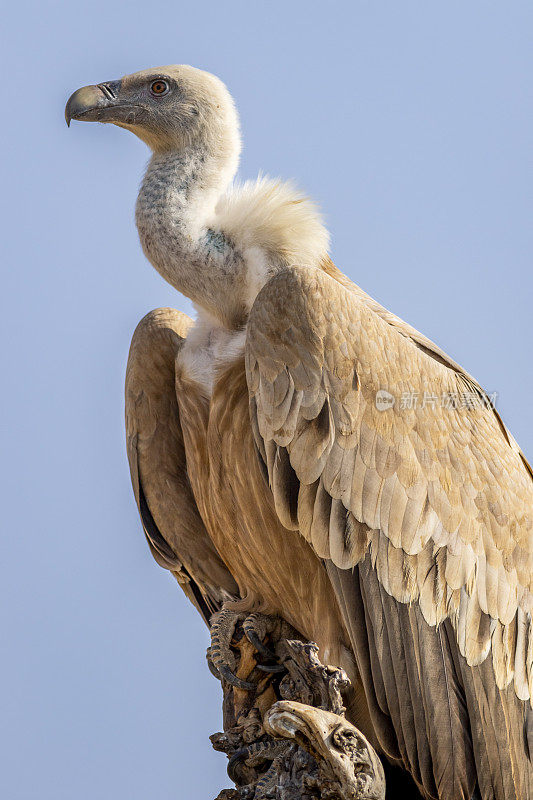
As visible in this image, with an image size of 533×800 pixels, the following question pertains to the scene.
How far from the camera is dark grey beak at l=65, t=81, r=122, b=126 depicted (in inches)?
208

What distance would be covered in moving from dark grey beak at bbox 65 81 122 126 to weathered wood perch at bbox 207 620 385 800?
2480 mm

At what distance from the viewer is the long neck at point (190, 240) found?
16.0 feet

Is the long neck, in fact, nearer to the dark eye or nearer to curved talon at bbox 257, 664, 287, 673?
the dark eye

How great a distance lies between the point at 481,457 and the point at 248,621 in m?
1.25

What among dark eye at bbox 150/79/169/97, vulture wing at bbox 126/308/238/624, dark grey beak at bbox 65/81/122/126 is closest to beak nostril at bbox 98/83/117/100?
dark grey beak at bbox 65/81/122/126

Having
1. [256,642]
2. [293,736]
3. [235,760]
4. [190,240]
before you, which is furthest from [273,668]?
[190,240]

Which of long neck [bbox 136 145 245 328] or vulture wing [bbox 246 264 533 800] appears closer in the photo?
vulture wing [bbox 246 264 533 800]

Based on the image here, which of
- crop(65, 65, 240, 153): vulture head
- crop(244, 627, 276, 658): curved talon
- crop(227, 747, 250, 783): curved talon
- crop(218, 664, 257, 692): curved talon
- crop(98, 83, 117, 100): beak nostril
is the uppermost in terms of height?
crop(98, 83, 117, 100): beak nostril

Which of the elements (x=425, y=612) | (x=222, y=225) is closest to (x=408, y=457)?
(x=425, y=612)

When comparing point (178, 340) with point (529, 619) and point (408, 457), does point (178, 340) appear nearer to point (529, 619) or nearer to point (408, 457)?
point (408, 457)

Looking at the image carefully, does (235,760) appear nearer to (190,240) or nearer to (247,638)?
(247,638)

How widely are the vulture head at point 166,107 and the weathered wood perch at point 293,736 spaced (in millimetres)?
2270

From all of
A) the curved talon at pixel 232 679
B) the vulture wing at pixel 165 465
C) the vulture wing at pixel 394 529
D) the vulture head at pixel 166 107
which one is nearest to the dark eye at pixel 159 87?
the vulture head at pixel 166 107

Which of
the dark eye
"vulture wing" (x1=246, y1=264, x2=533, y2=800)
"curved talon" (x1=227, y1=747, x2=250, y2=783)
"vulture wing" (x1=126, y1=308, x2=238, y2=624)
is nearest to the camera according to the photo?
"vulture wing" (x1=246, y1=264, x2=533, y2=800)
